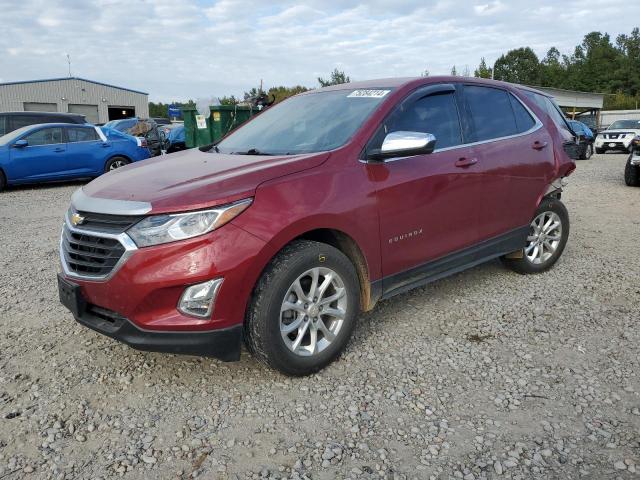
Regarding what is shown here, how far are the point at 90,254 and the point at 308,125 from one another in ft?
5.61

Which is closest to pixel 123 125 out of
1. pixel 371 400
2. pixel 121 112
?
pixel 371 400

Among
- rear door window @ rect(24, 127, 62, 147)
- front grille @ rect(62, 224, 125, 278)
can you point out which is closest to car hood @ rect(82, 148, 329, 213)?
front grille @ rect(62, 224, 125, 278)

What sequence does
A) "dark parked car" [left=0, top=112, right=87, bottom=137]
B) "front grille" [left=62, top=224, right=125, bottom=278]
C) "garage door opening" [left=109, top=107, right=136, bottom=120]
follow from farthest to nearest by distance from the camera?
"garage door opening" [left=109, top=107, right=136, bottom=120] → "dark parked car" [left=0, top=112, right=87, bottom=137] → "front grille" [left=62, top=224, right=125, bottom=278]

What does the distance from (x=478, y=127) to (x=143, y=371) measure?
3013mm

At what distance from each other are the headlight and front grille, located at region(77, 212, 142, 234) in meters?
0.05

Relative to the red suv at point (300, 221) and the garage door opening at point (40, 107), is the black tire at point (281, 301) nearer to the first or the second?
the red suv at point (300, 221)

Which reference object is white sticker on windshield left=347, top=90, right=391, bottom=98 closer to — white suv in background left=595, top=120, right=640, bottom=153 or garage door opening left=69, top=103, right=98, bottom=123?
white suv in background left=595, top=120, right=640, bottom=153

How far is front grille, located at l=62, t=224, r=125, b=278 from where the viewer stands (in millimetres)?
2795

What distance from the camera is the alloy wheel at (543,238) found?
4.93 meters

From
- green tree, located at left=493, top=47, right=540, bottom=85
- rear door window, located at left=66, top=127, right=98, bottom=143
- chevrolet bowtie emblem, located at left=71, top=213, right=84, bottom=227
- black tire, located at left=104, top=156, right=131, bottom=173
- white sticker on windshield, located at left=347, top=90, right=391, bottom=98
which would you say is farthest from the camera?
green tree, located at left=493, top=47, right=540, bottom=85

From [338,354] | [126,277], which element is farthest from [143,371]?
[338,354]

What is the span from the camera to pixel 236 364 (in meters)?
3.35

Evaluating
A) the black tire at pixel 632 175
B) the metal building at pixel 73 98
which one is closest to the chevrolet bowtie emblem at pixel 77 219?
the black tire at pixel 632 175

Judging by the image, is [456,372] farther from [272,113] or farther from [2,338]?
[2,338]
